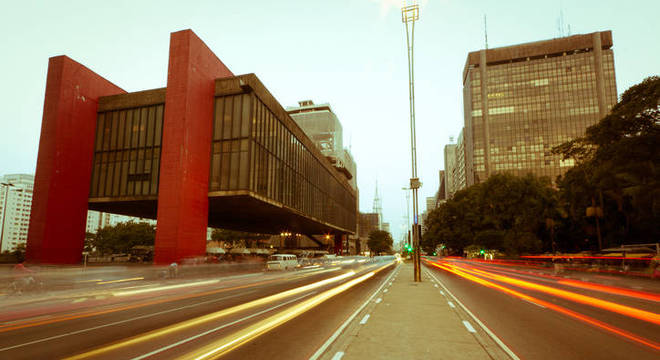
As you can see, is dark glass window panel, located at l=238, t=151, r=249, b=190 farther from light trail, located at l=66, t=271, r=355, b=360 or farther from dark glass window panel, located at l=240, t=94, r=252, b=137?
light trail, located at l=66, t=271, r=355, b=360

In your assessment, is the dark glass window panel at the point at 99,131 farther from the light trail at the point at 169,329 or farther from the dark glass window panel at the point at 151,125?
the light trail at the point at 169,329

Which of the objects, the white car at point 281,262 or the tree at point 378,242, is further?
the tree at point 378,242

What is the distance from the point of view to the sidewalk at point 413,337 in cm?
698

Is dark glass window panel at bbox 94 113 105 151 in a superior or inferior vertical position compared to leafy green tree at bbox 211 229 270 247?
superior

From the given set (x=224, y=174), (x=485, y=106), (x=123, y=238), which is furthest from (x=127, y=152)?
(x=485, y=106)

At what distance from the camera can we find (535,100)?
442 feet

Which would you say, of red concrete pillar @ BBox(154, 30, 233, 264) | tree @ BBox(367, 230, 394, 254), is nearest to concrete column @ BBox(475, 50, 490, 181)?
tree @ BBox(367, 230, 394, 254)

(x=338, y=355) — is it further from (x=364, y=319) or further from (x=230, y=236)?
(x=230, y=236)

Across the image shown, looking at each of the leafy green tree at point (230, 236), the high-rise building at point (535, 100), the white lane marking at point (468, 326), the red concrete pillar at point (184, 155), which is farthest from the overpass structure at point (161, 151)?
the high-rise building at point (535, 100)

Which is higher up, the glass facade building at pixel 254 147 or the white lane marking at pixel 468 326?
the glass facade building at pixel 254 147

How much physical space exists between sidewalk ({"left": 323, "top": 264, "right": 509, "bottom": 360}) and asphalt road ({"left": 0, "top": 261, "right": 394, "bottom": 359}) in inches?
28.0

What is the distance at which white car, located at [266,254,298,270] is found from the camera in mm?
39862

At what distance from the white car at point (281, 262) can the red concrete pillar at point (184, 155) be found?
23.4 feet

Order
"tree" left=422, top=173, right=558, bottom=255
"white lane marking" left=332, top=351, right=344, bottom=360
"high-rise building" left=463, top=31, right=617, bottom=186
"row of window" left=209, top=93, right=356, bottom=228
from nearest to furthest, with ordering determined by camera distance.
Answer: "white lane marking" left=332, top=351, right=344, bottom=360 → "row of window" left=209, top=93, right=356, bottom=228 → "tree" left=422, top=173, right=558, bottom=255 → "high-rise building" left=463, top=31, right=617, bottom=186
